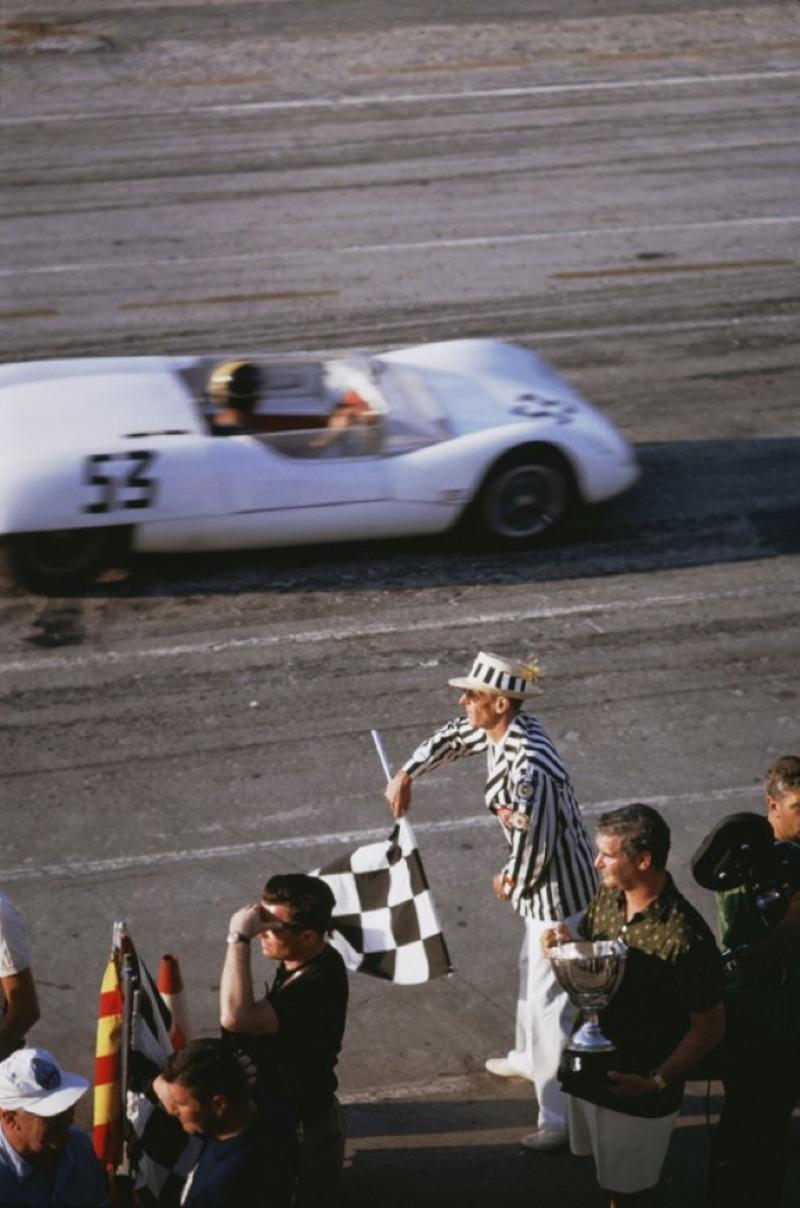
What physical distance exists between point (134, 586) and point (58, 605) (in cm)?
49

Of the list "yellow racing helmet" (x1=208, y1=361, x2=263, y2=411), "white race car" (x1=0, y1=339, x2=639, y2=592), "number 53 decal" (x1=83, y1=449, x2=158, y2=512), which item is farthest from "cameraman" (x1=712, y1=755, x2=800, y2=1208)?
"yellow racing helmet" (x1=208, y1=361, x2=263, y2=411)

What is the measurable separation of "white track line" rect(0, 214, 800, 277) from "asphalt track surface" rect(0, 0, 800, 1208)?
0.17ft

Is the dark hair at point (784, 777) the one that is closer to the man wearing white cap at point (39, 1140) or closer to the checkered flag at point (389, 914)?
the checkered flag at point (389, 914)

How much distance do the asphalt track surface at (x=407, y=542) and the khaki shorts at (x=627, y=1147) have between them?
1.65 feet

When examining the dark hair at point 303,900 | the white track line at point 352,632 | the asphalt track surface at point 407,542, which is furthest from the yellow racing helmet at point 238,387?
the dark hair at point 303,900

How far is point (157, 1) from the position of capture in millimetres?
24594

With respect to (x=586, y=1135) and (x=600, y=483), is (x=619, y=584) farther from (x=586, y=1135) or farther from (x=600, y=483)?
(x=586, y=1135)

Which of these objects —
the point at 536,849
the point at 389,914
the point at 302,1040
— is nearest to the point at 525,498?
the point at 389,914

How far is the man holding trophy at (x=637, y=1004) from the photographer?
5234mm

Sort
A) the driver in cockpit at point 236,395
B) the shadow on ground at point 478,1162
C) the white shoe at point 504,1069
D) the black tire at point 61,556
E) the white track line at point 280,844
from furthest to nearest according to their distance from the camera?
the driver in cockpit at point 236,395
the black tire at point 61,556
the white track line at point 280,844
the white shoe at point 504,1069
the shadow on ground at point 478,1162

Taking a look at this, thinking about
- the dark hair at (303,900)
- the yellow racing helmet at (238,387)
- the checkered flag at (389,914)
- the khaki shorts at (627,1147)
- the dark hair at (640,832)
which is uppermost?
the yellow racing helmet at (238,387)

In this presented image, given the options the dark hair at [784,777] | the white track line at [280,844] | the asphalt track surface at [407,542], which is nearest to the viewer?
the dark hair at [784,777]

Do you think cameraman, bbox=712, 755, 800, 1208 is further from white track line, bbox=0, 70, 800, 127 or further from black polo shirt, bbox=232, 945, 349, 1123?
white track line, bbox=0, 70, 800, 127

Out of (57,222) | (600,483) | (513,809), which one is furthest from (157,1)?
(513,809)
